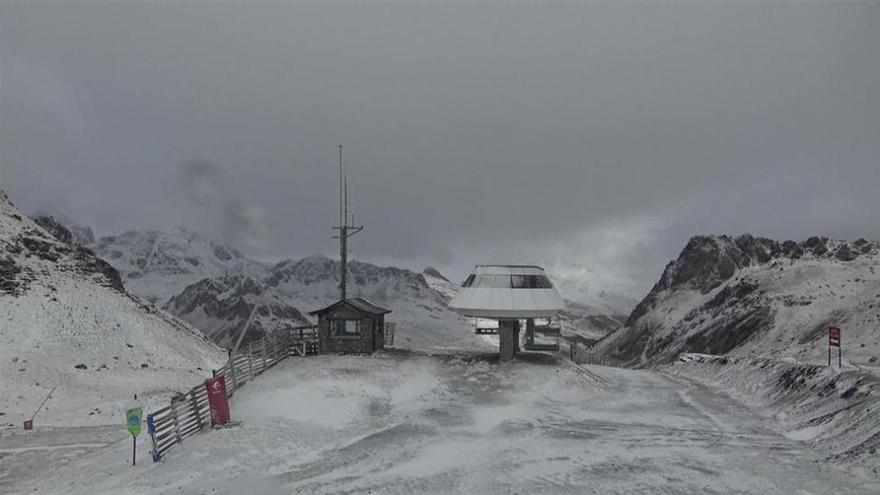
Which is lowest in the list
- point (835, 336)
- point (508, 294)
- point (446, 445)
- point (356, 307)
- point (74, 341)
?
point (446, 445)

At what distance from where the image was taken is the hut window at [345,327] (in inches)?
1372

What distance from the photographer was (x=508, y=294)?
33.6 metres

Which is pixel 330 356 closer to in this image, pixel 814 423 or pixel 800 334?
pixel 814 423

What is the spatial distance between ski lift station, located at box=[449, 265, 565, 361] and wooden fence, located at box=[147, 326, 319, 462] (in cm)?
1074

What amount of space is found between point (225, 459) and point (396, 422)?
7.45 m

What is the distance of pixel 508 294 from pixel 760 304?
6157 centimetres

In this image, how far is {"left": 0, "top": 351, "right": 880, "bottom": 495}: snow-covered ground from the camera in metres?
16.5

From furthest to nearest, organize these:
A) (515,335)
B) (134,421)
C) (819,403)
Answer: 1. (515,335)
2. (819,403)
3. (134,421)

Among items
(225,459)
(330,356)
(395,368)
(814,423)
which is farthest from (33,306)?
(814,423)

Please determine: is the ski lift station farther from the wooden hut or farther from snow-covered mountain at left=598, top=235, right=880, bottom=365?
snow-covered mountain at left=598, top=235, right=880, bottom=365

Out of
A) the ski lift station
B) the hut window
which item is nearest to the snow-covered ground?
the ski lift station

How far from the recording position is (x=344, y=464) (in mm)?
18188

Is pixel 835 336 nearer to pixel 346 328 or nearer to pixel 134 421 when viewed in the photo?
pixel 346 328

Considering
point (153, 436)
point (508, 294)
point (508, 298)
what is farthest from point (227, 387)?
point (508, 294)
